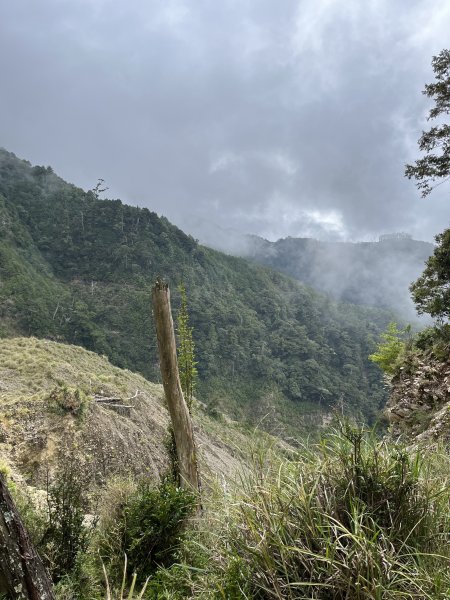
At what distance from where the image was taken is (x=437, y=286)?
10.5 meters

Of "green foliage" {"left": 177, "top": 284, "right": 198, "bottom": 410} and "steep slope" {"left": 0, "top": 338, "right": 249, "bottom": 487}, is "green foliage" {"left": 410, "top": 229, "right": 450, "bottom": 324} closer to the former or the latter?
"steep slope" {"left": 0, "top": 338, "right": 249, "bottom": 487}

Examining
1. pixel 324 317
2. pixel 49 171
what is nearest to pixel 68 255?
pixel 49 171

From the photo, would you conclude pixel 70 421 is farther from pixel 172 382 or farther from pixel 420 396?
pixel 420 396

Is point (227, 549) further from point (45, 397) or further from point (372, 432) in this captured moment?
point (45, 397)

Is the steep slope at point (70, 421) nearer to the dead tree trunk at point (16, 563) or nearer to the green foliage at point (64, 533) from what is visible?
the green foliage at point (64, 533)

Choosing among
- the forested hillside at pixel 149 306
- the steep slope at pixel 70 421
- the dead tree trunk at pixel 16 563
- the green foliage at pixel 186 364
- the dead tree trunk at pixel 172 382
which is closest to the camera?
the dead tree trunk at pixel 16 563

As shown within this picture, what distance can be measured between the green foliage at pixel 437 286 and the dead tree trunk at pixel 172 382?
23.4 feet

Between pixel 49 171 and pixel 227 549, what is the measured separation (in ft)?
372

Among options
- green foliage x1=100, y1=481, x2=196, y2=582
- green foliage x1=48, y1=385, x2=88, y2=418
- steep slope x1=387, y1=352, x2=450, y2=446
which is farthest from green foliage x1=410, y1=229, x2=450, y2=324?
green foliage x1=48, y1=385, x2=88, y2=418

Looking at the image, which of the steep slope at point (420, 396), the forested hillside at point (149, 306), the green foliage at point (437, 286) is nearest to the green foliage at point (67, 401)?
the steep slope at point (420, 396)

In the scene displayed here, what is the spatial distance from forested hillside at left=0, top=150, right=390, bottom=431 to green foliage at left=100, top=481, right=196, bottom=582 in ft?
155

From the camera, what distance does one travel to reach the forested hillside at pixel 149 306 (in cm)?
6219

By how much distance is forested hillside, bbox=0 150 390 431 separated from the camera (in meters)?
62.2

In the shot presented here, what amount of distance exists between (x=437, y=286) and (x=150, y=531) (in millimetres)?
9001
